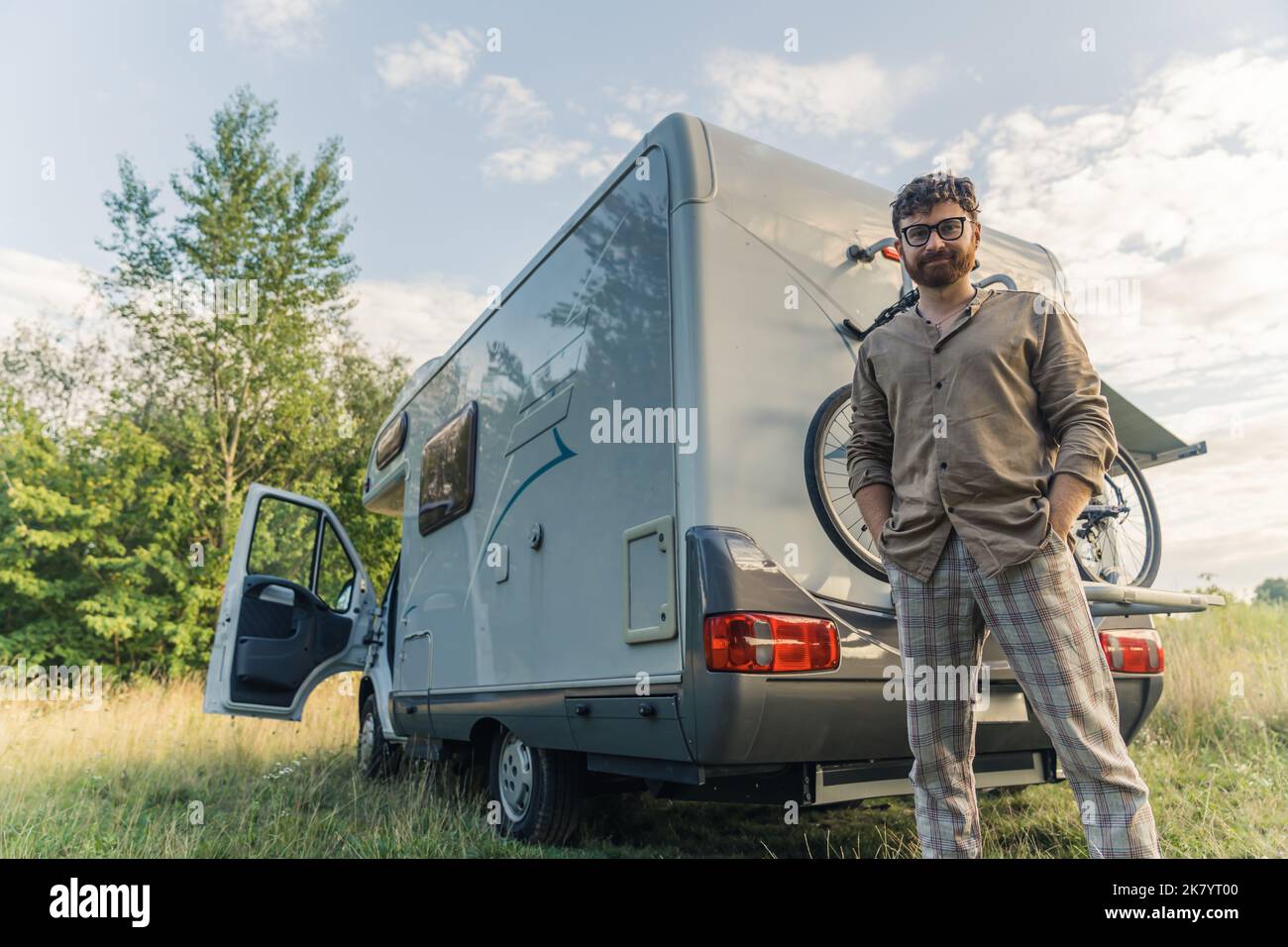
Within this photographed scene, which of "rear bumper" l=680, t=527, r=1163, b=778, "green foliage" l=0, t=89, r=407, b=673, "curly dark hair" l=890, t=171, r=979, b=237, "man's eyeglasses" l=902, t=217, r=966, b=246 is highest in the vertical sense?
"green foliage" l=0, t=89, r=407, b=673

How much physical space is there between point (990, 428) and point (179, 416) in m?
17.3

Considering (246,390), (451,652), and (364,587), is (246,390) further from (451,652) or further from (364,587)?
(451,652)

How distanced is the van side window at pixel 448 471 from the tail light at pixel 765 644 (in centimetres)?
234

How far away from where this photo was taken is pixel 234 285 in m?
16.4

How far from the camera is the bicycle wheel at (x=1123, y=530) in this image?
11.8 feet

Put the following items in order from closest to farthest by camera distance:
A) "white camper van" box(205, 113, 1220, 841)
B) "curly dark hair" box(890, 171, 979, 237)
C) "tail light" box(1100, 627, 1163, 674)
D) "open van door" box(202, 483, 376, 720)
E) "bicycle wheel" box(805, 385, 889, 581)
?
"curly dark hair" box(890, 171, 979, 237) → "white camper van" box(205, 113, 1220, 841) → "bicycle wheel" box(805, 385, 889, 581) → "tail light" box(1100, 627, 1163, 674) → "open van door" box(202, 483, 376, 720)

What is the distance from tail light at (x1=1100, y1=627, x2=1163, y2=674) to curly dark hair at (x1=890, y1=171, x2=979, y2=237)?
1.82 m

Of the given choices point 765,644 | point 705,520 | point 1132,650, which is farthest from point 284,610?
point 1132,650

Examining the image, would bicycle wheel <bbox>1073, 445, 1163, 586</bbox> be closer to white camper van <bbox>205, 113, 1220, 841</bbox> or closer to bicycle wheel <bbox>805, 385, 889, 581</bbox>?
white camper van <bbox>205, 113, 1220, 841</bbox>

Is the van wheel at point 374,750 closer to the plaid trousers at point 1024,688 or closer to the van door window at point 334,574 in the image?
the van door window at point 334,574

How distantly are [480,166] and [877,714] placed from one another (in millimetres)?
5727

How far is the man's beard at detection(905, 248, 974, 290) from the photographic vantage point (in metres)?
2.32

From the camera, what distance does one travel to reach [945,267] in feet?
7.64

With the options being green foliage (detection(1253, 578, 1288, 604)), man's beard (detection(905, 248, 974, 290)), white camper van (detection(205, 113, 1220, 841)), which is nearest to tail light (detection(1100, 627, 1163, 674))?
white camper van (detection(205, 113, 1220, 841))
